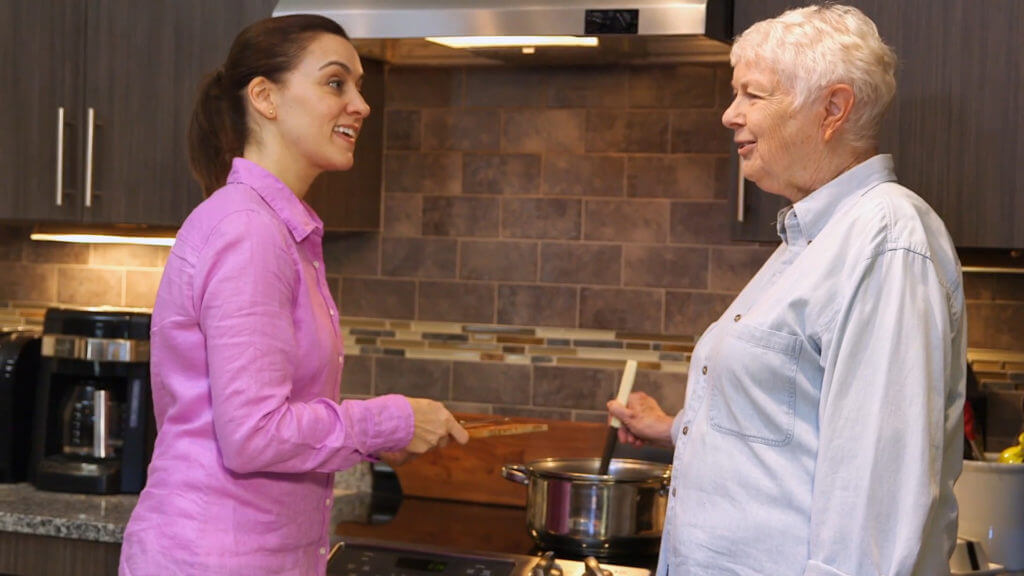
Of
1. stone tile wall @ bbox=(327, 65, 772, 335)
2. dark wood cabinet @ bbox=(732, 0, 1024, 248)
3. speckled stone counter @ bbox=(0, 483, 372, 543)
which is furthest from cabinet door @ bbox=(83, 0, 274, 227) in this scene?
dark wood cabinet @ bbox=(732, 0, 1024, 248)

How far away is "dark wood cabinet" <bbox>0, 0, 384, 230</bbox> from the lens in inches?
110

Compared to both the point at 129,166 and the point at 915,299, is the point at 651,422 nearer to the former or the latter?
the point at 915,299

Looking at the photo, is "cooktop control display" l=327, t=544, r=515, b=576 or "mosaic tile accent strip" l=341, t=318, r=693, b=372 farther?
"mosaic tile accent strip" l=341, t=318, r=693, b=372

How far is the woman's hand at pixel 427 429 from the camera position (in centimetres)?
190

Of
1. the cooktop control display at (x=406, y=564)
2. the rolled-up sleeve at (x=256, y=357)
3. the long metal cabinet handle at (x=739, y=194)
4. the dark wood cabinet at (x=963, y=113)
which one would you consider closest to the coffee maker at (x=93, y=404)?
the cooktop control display at (x=406, y=564)

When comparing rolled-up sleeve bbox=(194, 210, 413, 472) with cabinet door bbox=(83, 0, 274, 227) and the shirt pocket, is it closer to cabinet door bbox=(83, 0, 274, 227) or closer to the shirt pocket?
the shirt pocket

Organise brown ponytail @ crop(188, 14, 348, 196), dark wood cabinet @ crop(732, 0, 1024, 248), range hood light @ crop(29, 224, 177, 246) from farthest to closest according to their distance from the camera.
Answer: range hood light @ crop(29, 224, 177, 246), dark wood cabinet @ crop(732, 0, 1024, 248), brown ponytail @ crop(188, 14, 348, 196)

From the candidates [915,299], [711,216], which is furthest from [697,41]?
[915,299]

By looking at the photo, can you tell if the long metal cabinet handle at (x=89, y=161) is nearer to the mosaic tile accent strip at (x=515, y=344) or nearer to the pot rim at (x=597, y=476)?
the mosaic tile accent strip at (x=515, y=344)

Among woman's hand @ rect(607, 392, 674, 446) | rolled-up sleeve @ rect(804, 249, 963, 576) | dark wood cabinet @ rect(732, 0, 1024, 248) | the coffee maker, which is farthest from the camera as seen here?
the coffee maker

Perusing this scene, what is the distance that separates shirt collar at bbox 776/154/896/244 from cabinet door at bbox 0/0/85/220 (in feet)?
5.68

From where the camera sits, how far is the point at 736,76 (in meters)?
1.83

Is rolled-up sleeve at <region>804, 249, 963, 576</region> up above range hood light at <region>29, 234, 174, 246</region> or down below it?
below

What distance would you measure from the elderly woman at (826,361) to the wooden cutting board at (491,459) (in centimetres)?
101
